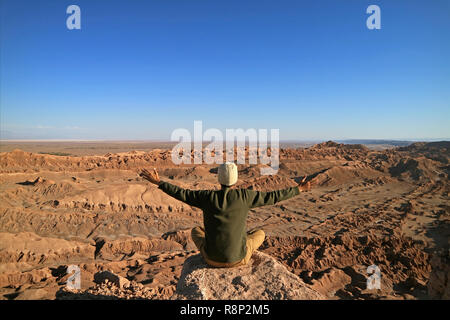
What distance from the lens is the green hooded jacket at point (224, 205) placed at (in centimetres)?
250

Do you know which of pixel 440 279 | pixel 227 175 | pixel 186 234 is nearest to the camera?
pixel 227 175

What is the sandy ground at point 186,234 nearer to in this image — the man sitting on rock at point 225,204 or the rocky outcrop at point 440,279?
the rocky outcrop at point 440,279

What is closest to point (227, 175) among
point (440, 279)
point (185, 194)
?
point (185, 194)

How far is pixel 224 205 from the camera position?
249 cm

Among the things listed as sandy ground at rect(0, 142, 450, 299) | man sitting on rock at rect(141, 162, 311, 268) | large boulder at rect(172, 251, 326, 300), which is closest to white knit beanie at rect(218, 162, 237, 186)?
man sitting on rock at rect(141, 162, 311, 268)

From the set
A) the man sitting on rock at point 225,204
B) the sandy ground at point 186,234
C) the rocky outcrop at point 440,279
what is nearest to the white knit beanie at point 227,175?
the man sitting on rock at point 225,204

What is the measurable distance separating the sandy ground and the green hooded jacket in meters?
0.95

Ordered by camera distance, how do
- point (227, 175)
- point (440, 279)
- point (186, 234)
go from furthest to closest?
point (186, 234) < point (440, 279) < point (227, 175)

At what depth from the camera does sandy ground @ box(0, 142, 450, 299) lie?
621 cm

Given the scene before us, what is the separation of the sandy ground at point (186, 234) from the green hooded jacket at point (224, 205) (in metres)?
0.95

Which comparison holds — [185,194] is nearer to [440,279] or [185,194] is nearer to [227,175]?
[227,175]

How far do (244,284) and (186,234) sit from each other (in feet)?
26.3
